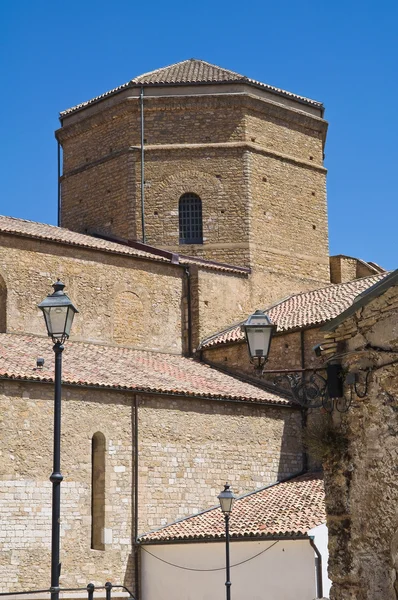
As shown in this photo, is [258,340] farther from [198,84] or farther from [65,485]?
[198,84]

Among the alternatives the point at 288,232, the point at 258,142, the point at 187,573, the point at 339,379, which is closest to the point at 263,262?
the point at 288,232

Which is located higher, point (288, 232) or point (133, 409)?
point (288, 232)

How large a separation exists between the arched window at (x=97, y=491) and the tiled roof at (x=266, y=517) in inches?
36.0

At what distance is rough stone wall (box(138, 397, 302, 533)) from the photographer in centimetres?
1927

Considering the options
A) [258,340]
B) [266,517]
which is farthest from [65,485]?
[258,340]

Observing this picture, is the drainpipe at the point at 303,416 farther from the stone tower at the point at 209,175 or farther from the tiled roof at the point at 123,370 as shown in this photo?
the stone tower at the point at 209,175

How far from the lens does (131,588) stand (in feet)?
61.1

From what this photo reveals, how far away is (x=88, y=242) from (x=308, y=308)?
580 centimetres

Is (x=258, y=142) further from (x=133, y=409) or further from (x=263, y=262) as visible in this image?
(x=133, y=409)

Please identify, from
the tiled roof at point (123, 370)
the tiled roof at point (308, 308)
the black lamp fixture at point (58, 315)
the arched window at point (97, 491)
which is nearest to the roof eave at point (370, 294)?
the black lamp fixture at point (58, 315)

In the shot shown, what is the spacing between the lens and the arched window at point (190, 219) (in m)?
26.1

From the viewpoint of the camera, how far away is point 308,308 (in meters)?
23.5

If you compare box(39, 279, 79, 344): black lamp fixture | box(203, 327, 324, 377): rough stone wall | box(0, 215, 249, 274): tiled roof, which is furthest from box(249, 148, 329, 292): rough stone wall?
box(39, 279, 79, 344): black lamp fixture

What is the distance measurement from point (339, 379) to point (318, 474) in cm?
1172
